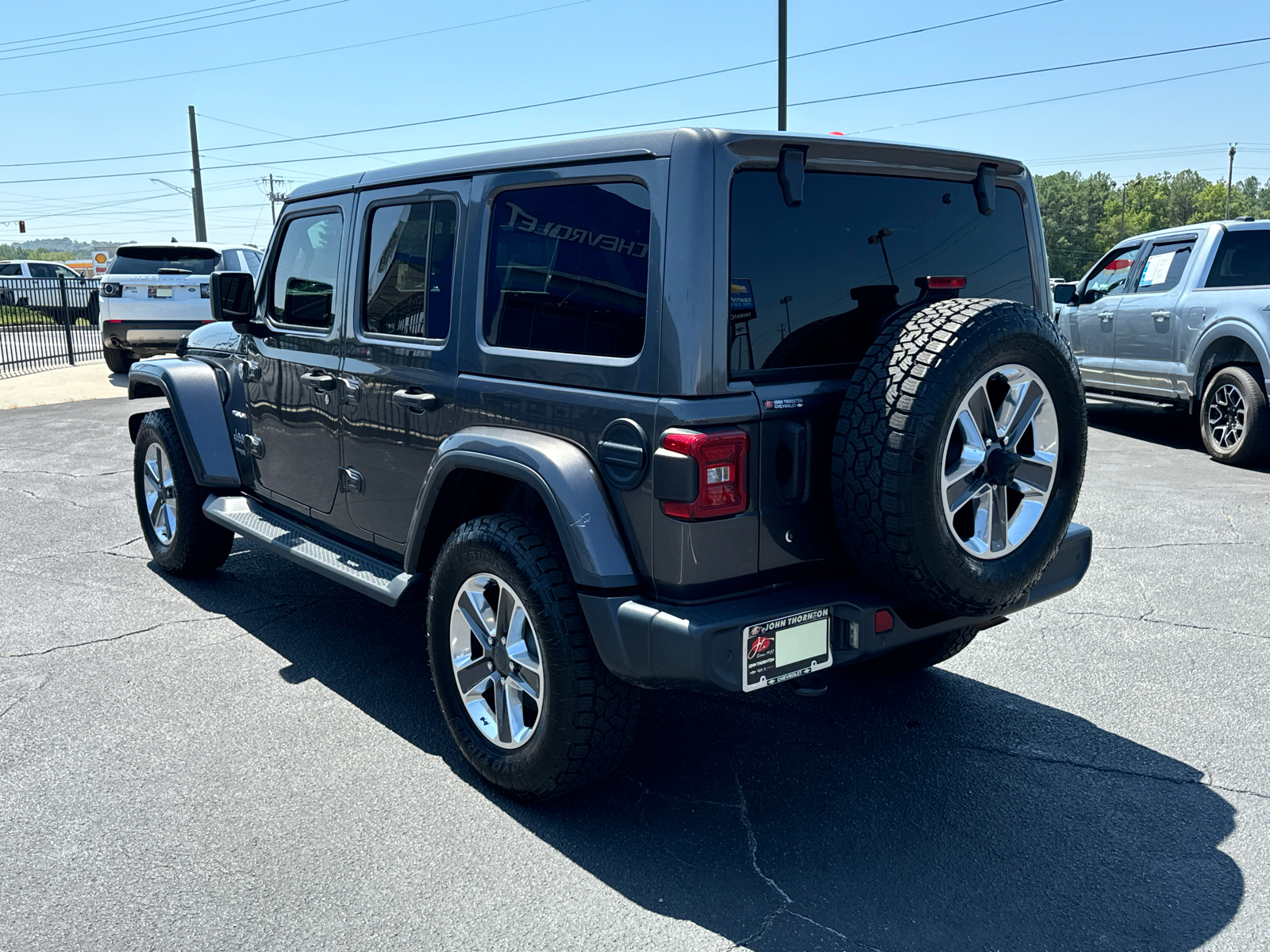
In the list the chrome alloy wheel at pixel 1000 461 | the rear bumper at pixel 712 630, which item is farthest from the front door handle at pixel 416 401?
the chrome alloy wheel at pixel 1000 461

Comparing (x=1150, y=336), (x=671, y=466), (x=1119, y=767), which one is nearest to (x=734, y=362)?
(x=671, y=466)

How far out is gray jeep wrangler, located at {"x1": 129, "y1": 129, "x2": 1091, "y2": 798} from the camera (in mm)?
2852

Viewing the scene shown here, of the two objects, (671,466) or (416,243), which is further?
Answer: (416,243)

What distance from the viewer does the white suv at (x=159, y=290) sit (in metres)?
14.7

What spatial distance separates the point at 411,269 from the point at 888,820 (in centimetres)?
253

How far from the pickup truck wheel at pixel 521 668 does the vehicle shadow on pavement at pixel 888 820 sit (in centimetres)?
21

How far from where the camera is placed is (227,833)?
10.3ft

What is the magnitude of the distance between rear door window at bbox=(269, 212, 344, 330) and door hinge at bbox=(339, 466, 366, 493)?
619 mm

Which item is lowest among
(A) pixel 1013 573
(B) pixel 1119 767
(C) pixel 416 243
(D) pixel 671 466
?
(B) pixel 1119 767

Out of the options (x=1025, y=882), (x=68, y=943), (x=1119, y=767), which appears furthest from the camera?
(x=1119, y=767)

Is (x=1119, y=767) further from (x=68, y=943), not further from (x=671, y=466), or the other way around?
(x=68, y=943)

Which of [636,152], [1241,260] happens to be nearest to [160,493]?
[636,152]

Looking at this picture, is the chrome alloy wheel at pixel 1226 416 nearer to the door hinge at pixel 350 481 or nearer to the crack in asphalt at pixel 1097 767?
the crack in asphalt at pixel 1097 767

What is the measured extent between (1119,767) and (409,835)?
2.38 meters
